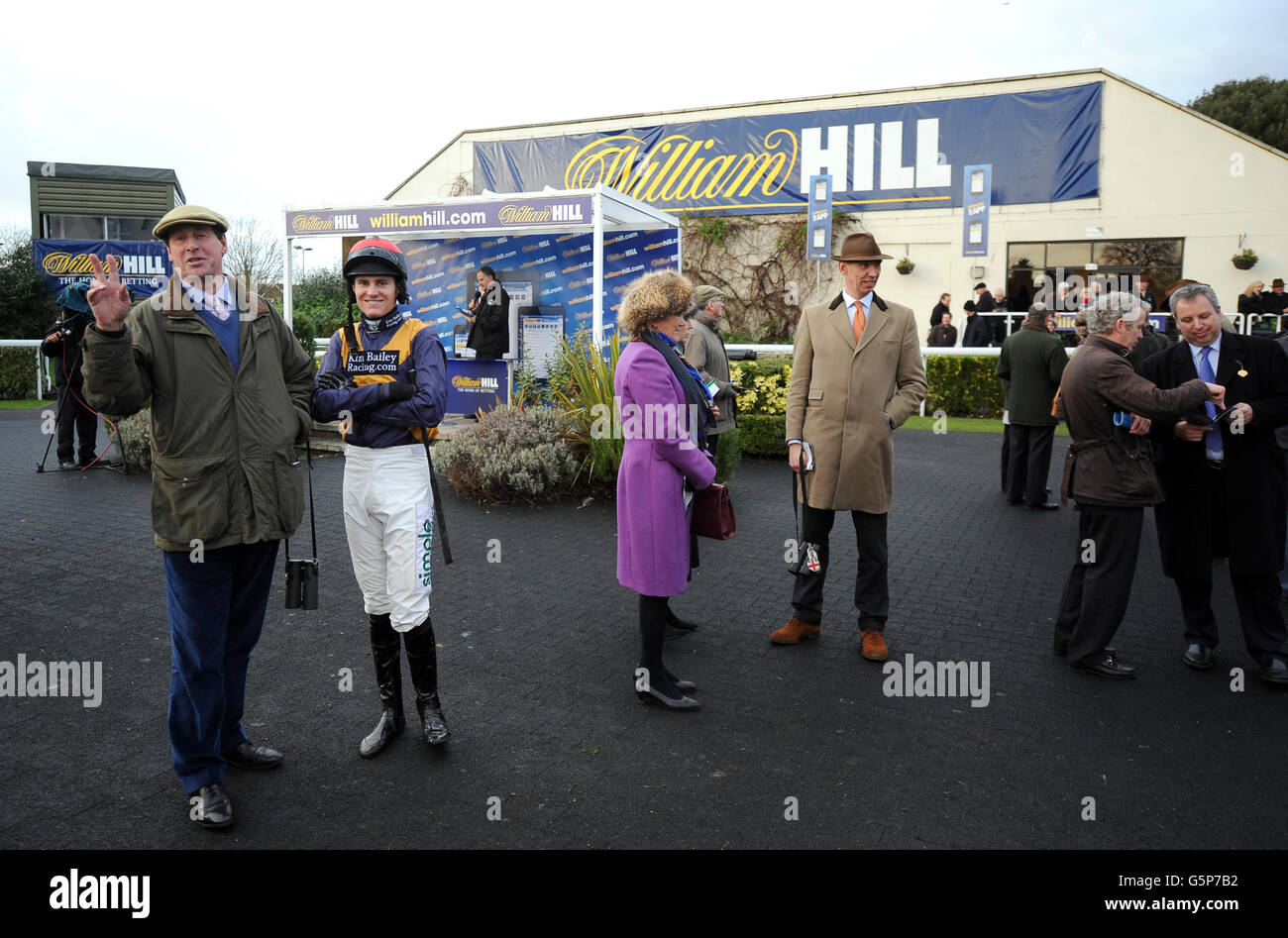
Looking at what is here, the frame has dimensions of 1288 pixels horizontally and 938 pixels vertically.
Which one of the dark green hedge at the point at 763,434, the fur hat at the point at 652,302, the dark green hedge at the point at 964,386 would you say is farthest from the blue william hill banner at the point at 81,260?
the fur hat at the point at 652,302

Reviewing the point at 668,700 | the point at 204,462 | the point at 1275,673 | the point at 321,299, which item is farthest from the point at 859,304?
the point at 321,299

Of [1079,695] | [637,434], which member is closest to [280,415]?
[637,434]

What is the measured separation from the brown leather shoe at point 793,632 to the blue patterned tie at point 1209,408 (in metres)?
2.32

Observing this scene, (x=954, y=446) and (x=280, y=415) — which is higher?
(x=280, y=415)

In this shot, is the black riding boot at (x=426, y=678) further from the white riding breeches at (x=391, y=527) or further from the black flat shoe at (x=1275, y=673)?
the black flat shoe at (x=1275, y=673)

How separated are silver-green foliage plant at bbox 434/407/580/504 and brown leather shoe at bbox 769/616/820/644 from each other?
4.32 meters

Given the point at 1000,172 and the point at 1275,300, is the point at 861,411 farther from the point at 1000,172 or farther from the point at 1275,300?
the point at 1000,172

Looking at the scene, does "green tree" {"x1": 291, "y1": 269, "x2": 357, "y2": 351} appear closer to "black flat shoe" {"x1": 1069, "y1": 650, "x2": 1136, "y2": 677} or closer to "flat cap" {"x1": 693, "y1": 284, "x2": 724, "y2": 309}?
"flat cap" {"x1": 693, "y1": 284, "x2": 724, "y2": 309}

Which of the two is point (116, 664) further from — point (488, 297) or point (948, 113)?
point (948, 113)

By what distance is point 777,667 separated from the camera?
5027 millimetres

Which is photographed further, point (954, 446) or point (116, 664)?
point (954, 446)

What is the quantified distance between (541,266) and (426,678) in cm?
1157
